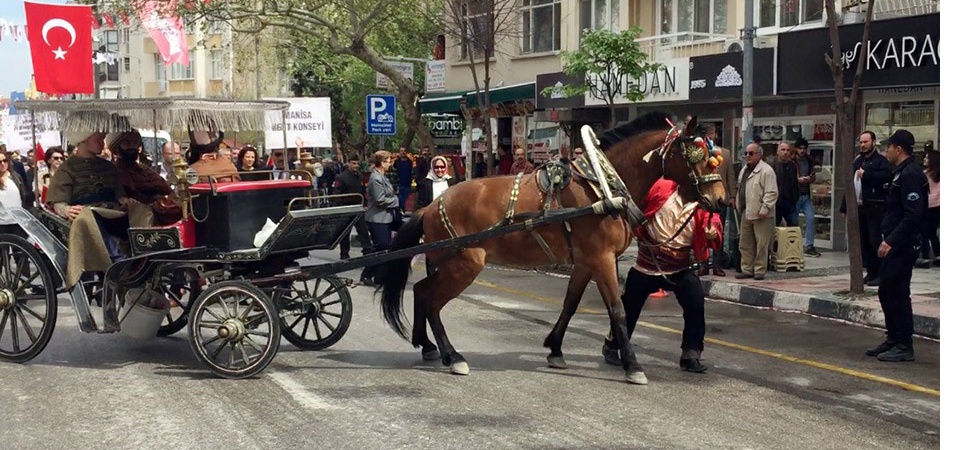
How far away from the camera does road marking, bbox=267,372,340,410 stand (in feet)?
23.1

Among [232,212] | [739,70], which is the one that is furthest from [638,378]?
[739,70]

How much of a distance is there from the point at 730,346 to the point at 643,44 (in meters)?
14.1

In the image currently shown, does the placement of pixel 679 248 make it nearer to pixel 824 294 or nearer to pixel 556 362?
pixel 556 362

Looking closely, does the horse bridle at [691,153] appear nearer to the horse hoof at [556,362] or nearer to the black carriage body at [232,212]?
the horse hoof at [556,362]

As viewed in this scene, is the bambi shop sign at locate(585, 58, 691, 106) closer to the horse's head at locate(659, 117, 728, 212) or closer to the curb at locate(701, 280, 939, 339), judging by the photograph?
the curb at locate(701, 280, 939, 339)

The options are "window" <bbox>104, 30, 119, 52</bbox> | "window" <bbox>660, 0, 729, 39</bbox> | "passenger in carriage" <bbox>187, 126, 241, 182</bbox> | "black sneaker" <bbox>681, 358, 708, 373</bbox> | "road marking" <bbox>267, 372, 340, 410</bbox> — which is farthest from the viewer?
"window" <bbox>104, 30, 119, 52</bbox>

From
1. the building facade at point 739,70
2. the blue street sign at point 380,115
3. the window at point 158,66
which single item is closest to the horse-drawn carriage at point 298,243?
the building facade at point 739,70

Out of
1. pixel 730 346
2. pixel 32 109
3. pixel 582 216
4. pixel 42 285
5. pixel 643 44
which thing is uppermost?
pixel 643 44

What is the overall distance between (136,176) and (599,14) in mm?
18312

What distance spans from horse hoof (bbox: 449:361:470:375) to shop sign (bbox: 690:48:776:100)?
10863mm

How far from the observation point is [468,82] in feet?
101

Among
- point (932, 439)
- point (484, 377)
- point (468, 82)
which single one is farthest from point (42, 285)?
point (468, 82)

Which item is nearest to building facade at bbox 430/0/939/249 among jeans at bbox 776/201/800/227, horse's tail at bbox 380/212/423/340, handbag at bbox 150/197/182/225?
jeans at bbox 776/201/800/227
